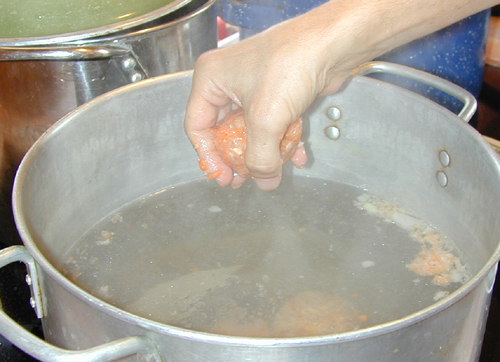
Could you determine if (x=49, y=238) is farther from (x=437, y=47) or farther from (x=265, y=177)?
(x=437, y=47)

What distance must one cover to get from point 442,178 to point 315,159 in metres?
0.24

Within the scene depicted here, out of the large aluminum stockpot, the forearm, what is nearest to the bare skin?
the forearm

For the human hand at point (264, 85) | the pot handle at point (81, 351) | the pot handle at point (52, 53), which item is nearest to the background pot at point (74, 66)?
the pot handle at point (52, 53)

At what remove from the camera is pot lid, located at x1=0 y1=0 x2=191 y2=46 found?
928mm

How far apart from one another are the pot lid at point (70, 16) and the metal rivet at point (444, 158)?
503 millimetres

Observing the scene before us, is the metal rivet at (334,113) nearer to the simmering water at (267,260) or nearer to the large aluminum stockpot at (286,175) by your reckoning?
the large aluminum stockpot at (286,175)

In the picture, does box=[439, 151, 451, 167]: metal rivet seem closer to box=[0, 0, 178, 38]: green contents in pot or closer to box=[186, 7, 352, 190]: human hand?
box=[186, 7, 352, 190]: human hand

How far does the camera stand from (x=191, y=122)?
2.78 ft

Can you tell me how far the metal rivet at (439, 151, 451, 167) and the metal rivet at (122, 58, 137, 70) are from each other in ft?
1.65

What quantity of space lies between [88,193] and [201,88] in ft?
0.93

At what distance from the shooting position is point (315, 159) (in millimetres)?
1057

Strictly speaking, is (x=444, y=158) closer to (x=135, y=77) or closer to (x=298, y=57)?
(x=298, y=57)

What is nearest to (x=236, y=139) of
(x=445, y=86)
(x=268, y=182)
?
(x=268, y=182)

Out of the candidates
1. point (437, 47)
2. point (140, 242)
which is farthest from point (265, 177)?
point (437, 47)
